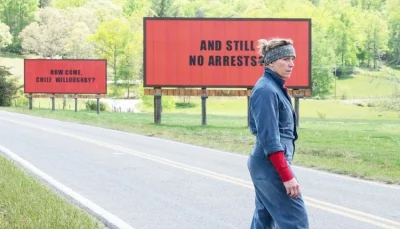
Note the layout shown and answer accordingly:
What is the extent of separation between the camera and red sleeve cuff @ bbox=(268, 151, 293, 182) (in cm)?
525

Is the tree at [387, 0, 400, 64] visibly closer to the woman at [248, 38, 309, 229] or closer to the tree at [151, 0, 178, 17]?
the tree at [151, 0, 178, 17]

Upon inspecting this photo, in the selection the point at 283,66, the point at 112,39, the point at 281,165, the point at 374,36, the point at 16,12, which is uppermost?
the point at 16,12

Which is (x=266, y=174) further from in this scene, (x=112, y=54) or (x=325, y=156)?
(x=112, y=54)

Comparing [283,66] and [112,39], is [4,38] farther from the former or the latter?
[283,66]

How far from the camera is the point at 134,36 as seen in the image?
284 feet

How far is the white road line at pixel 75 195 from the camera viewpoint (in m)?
8.99

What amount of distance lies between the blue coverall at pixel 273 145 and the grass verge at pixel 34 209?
10.6 ft

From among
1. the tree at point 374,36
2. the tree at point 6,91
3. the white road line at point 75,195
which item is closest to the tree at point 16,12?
the tree at point 374,36

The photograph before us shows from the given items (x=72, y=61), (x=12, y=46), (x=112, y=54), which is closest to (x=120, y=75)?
(x=112, y=54)

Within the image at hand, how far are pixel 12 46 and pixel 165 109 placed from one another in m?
71.4

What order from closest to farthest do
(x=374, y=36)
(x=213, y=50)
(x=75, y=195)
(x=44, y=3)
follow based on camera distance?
(x=75, y=195), (x=213, y=50), (x=374, y=36), (x=44, y=3)

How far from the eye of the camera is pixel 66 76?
2203 inches

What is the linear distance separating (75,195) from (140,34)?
247 ft

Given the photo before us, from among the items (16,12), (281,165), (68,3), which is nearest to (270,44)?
(281,165)
